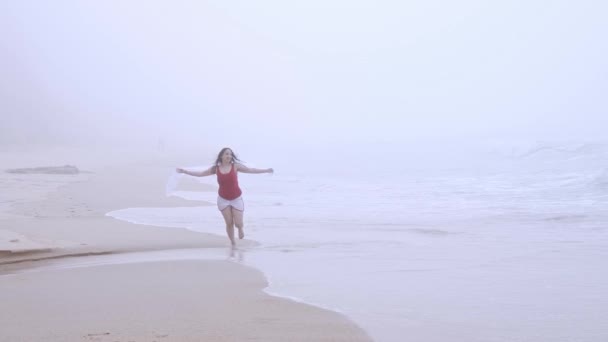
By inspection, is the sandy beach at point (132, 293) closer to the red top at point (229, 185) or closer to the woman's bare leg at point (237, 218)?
the woman's bare leg at point (237, 218)

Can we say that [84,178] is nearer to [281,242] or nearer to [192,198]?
[192,198]

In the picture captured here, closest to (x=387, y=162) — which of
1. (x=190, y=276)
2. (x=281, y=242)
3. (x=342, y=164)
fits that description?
(x=342, y=164)

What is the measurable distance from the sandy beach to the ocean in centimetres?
40

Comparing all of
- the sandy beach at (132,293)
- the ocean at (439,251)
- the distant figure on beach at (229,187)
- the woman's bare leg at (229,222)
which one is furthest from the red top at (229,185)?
the ocean at (439,251)

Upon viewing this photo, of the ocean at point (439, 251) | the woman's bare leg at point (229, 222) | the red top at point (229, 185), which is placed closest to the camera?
the ocean at point (439, 251)

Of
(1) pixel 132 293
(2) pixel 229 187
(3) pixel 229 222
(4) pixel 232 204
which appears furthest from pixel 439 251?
(1) pixel 132 293

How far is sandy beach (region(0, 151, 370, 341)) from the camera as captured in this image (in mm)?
4234

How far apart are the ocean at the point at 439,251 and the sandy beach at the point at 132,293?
40cm

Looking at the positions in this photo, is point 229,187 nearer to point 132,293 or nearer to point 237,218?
point 237,218

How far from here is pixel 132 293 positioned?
5.34 m

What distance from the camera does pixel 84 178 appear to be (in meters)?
19.3

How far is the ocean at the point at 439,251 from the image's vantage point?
4.73 metres

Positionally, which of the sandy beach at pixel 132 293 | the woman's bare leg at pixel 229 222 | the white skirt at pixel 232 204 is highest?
the white skirt at pixel 232 204

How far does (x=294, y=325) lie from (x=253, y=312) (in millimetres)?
445
